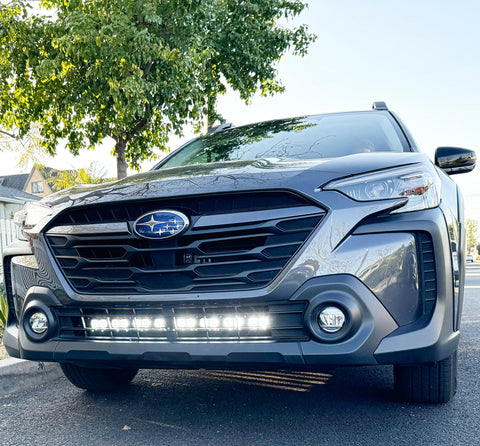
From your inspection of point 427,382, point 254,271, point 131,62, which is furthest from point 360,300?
point 131,62

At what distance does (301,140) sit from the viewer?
351 cm

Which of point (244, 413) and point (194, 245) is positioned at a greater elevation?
point (194, 245)

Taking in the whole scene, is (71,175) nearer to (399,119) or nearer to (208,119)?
(208,119)

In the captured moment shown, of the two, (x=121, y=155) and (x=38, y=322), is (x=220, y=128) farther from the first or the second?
(x=121, y=155)

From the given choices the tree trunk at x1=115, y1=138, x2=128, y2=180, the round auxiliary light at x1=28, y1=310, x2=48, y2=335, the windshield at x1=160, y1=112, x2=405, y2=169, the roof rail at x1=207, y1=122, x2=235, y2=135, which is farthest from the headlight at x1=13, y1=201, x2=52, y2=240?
the tree trunk at x1=115, y1=138, x2=128, y2=180

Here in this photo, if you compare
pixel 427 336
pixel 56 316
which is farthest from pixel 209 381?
pixel 427 336

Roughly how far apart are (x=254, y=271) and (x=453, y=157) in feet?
6.06

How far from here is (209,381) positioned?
357 centimetres

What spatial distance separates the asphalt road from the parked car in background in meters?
0.29

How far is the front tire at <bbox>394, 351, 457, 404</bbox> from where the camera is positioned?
8.70 ft

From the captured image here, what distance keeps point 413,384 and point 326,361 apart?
31.3 inches

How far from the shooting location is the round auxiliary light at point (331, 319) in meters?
2.18

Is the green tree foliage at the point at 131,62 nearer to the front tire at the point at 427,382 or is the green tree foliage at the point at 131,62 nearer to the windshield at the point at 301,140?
the windshield at the point at 301,140

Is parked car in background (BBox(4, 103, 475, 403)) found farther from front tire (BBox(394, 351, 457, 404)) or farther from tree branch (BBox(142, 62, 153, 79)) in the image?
tree branch (BBox(142, 62, 153, 79))
